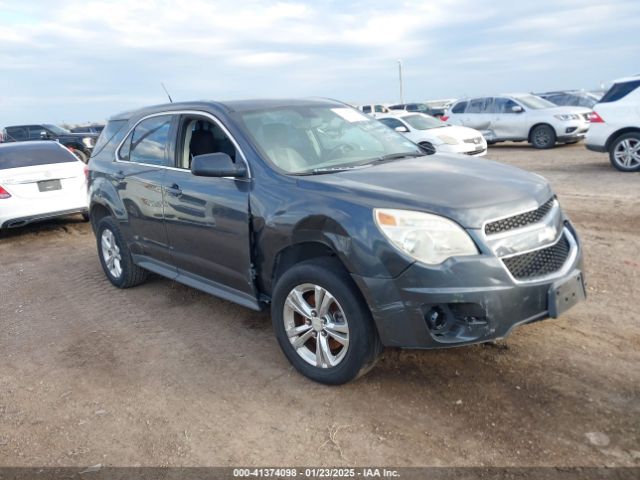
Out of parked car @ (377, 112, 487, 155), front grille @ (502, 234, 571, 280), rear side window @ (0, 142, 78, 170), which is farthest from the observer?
parked car @ (377, 112, 487, 155)

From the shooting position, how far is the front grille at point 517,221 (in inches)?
122

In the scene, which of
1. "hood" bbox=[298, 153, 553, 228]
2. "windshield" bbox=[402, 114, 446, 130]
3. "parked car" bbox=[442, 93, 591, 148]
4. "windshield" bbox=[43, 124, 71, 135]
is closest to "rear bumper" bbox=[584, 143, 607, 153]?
"windshield" bbox=[402, 114, 446, 130]

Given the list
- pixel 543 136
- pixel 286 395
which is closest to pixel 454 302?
pixel 286 395

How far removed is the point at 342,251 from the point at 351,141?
1482mm

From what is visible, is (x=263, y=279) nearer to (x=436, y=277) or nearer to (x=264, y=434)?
(x=264, y=434)

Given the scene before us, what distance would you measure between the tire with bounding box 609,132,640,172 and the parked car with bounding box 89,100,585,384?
26.2 ft

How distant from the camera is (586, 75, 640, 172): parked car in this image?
10570 millimetres

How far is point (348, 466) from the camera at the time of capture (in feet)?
9.27

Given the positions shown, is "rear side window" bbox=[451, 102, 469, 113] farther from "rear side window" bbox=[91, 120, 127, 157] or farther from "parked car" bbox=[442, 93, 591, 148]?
"rear side window" bbox=[91, 120, 127, 157]

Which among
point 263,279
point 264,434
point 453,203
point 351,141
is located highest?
point 351,141

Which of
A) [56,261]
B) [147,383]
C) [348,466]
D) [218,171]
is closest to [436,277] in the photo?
[348,466]

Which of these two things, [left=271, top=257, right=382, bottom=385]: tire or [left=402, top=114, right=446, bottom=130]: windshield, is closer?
[left=271, top=257, right=382, bottom=385]: tire

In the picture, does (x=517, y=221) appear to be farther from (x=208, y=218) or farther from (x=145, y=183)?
(x=145, y=183)

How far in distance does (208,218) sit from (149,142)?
1375 millimetres
